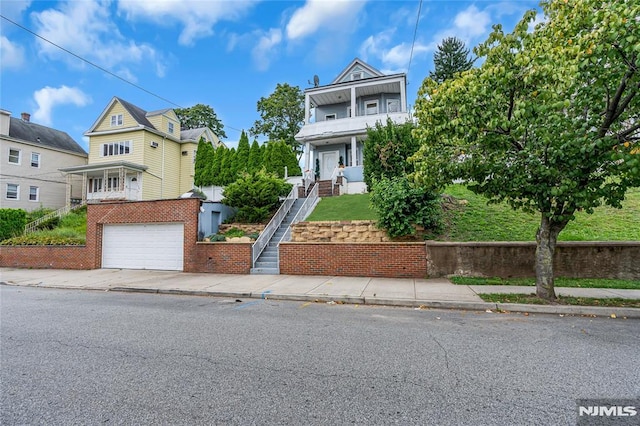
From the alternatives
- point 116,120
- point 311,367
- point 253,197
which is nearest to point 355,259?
point 253,197

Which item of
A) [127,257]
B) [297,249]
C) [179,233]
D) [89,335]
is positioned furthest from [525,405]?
[127,257]

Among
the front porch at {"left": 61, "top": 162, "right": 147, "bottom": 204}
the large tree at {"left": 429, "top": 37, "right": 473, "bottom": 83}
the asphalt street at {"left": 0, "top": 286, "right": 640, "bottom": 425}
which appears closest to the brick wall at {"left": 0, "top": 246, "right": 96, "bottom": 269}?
the asphalt street at {"left": 0, "top": 286, "right": 640, "bottom": 425}

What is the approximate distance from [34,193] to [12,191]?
151 cm

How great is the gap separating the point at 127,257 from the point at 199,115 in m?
30.5

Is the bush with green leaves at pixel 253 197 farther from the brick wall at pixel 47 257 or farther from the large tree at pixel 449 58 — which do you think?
the large tree at pixel 449 58

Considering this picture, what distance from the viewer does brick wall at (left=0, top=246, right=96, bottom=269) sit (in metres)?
13.5

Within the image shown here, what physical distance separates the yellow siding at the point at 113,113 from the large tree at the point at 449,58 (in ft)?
92.9

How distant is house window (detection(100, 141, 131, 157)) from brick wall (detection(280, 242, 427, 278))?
22.1m

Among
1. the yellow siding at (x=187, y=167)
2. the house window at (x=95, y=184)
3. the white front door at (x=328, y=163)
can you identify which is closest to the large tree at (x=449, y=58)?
the white front door at (x=328, y=163)

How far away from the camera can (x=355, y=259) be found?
10.0m

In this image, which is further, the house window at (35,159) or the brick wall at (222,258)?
the house window at (35,159)

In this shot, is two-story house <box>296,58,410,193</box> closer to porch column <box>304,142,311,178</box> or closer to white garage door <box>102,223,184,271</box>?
porch column <box>304,142,311,178</box>

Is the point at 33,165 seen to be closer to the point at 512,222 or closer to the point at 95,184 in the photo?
the point at 95,184

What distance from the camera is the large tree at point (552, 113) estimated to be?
5.42 m
